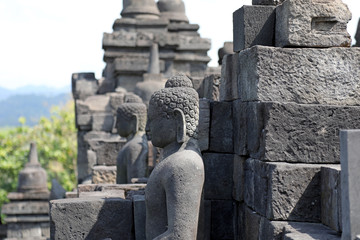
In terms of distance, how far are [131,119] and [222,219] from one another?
9.39 feet

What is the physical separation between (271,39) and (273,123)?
2.52 feet

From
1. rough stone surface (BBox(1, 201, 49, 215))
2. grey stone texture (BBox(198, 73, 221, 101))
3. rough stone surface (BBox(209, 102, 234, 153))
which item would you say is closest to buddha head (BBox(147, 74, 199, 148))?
rough stone surface (BBox(209, 102, 234, 153))

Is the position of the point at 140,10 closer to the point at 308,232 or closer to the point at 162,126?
the point at 162,126

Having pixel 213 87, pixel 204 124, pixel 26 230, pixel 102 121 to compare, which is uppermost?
pixel 213 87

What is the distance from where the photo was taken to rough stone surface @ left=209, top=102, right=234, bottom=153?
4.84 m

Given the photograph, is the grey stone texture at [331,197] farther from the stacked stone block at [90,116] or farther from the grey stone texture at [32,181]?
the grey stone texture at [32,181]

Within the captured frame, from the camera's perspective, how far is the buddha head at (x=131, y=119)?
7.46 metres

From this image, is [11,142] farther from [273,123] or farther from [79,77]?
[273,123]

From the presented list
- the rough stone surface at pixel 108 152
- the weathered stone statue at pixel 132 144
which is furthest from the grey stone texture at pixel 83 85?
the weathered stone statue at pixel 132 144

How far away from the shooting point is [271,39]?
184 inches

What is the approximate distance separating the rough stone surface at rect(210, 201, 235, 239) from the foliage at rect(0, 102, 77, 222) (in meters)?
21.0

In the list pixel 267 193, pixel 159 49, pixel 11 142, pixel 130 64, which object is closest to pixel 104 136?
pixel 130 64

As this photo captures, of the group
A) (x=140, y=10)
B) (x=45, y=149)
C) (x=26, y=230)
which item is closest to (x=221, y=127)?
(x=140, y=10)

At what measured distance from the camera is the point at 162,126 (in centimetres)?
429
